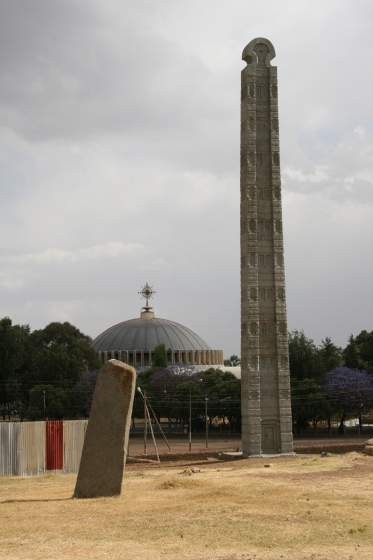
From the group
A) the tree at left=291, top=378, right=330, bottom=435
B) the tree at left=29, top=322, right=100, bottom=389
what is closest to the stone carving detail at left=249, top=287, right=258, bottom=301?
the tree at left=291, top=378, right=330, bottom=435

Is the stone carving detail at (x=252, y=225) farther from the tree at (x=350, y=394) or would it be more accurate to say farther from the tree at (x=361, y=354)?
the tree at (x=361, y=354)

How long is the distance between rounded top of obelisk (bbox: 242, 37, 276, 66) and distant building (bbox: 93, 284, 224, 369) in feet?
218

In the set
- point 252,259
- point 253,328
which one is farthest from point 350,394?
point 252,259

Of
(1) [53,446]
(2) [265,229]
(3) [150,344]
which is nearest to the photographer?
(1) [53,446]

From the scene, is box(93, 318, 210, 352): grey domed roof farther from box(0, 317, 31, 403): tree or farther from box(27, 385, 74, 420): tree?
box(27, 385, 74, 420): tree

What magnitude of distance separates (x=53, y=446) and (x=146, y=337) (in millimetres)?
79776

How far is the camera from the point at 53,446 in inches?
956

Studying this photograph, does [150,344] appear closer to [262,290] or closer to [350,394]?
[350,394]

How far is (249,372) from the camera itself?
32625mm

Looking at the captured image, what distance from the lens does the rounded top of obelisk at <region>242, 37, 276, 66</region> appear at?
34.8m

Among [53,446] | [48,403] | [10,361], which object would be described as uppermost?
[10,361]

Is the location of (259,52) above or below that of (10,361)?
above

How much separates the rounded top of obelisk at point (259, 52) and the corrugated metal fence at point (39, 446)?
19883 millimetres

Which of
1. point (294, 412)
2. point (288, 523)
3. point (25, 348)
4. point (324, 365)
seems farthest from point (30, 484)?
point (25, 348)
